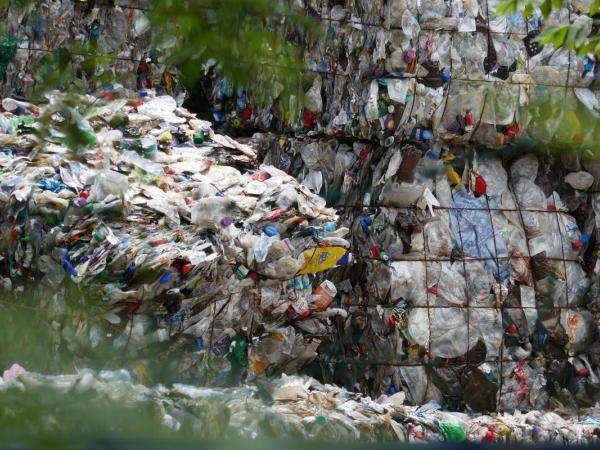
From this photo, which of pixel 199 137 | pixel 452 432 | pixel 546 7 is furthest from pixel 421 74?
pixel 546 7

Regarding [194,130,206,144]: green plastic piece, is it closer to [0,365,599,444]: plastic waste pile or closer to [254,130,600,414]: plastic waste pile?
[254,130,600,414]: plastic waste pile

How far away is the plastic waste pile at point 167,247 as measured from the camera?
13.2 ft

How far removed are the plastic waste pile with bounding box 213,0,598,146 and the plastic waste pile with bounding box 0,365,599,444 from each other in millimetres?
1536

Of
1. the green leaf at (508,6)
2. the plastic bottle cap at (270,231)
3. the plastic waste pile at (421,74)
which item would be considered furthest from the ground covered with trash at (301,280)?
the green leaf at (508,6)

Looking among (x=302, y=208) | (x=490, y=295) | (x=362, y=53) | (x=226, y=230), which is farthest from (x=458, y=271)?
(x=226, y=230)

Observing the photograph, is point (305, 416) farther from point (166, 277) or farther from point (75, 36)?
point (75, 36)

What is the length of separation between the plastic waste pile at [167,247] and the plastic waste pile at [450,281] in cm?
110

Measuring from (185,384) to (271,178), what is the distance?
105 centimetres

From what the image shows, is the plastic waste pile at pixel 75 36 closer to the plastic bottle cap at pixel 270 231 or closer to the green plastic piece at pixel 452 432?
the plastic bottle cap at pixel 270 231

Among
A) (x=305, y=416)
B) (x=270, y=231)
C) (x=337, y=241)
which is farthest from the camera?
(x=337, y=241)

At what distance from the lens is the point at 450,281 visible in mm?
5922

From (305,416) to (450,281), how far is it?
193 centimetres

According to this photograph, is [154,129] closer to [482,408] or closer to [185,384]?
[185,384]

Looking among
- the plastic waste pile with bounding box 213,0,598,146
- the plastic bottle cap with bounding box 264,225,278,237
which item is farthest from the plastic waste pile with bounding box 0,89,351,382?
the plastic waste pile with bounding box 213,0,598,146
